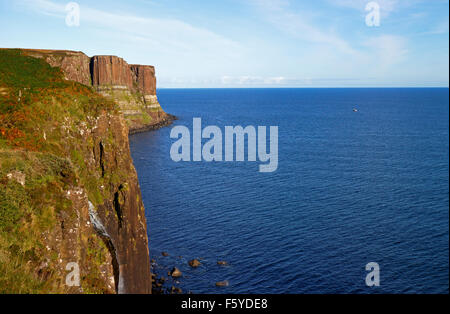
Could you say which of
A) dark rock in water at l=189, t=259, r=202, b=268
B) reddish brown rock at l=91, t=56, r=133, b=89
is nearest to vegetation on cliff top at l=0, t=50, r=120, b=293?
dark rock in water at l=189, t=259, r=202, b=268

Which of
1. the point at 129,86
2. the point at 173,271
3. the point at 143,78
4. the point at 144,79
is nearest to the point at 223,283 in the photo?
the point at 173,271

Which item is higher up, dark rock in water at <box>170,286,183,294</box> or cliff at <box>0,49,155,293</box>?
cliff at <box>0,49,155,293</box>

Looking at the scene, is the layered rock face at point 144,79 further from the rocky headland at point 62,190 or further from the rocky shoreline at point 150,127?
the rocky headland at point 62,190

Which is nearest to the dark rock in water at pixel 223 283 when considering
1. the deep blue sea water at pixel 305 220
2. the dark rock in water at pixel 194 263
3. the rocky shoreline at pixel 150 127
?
the deep blue sea water at pixel 305 220

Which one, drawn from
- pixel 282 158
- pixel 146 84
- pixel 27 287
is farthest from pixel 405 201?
pixel 146 84

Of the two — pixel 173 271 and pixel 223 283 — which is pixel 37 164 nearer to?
pixel 223 283

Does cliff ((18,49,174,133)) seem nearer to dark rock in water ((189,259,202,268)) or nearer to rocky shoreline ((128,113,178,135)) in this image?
rocky shoreline ((128,113,178,135))

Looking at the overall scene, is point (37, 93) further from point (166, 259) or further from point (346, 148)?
point (346, 148)
